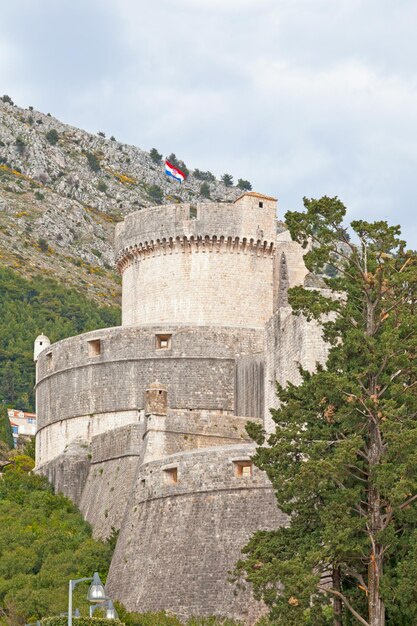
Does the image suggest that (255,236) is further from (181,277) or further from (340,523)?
(340,523)

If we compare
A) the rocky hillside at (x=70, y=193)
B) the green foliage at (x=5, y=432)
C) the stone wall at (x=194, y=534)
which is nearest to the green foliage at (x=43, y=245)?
the rocky hillside at (x=70, y=193)

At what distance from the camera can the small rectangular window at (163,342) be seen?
51281mm

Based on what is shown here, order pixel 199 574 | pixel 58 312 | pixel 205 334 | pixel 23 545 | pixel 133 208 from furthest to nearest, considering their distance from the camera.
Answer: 1. pixel 133 208
2. pixel 58 312
3. pixel 205 334
4. pixel 23 545
5. pixel 199 574

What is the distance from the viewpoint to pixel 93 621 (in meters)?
32.5

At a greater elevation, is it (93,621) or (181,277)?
(181,277)

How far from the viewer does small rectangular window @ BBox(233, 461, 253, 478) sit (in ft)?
133

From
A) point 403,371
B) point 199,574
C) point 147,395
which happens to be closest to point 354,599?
point 403,371

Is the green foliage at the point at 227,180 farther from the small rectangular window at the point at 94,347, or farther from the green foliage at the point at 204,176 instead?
the small rectangular window at the point at 94,347

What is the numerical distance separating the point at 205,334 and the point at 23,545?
10.0m

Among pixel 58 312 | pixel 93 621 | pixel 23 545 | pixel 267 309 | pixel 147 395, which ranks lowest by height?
pixel 93 621

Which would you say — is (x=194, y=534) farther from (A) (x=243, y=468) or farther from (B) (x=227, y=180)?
(B) (x=227, y=180)

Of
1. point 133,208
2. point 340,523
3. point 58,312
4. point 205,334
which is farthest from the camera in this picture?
point 133,208

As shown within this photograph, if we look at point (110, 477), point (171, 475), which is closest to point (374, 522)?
point (171, 475)

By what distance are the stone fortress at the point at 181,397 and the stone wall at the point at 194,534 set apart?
38 millimetres
